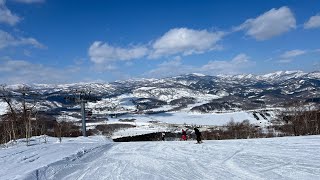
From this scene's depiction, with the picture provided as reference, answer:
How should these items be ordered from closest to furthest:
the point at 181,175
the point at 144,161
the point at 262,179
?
the point at 262,179 → the point at 181,175 → the point at 144,161

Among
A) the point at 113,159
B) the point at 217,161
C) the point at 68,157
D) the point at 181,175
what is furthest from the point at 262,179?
the point at 68,157

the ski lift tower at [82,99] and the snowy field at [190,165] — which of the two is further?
the ski lift tower at [82,99]

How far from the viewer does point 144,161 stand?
2402cm

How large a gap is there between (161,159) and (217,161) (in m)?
4.00

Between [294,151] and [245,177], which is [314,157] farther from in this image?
[245,177]

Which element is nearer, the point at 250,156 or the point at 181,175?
the point at 181,175

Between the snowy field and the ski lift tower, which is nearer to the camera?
the snowy field

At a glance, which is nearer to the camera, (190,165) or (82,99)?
(190,165)

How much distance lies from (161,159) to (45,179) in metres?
8.33

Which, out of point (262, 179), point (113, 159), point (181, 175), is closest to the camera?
point (262, 179)

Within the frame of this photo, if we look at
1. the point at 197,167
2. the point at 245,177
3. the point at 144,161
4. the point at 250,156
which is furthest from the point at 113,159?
the point at 245,177

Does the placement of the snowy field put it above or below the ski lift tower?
below

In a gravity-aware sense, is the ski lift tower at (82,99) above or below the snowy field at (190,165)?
above

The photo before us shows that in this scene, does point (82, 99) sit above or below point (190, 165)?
above
